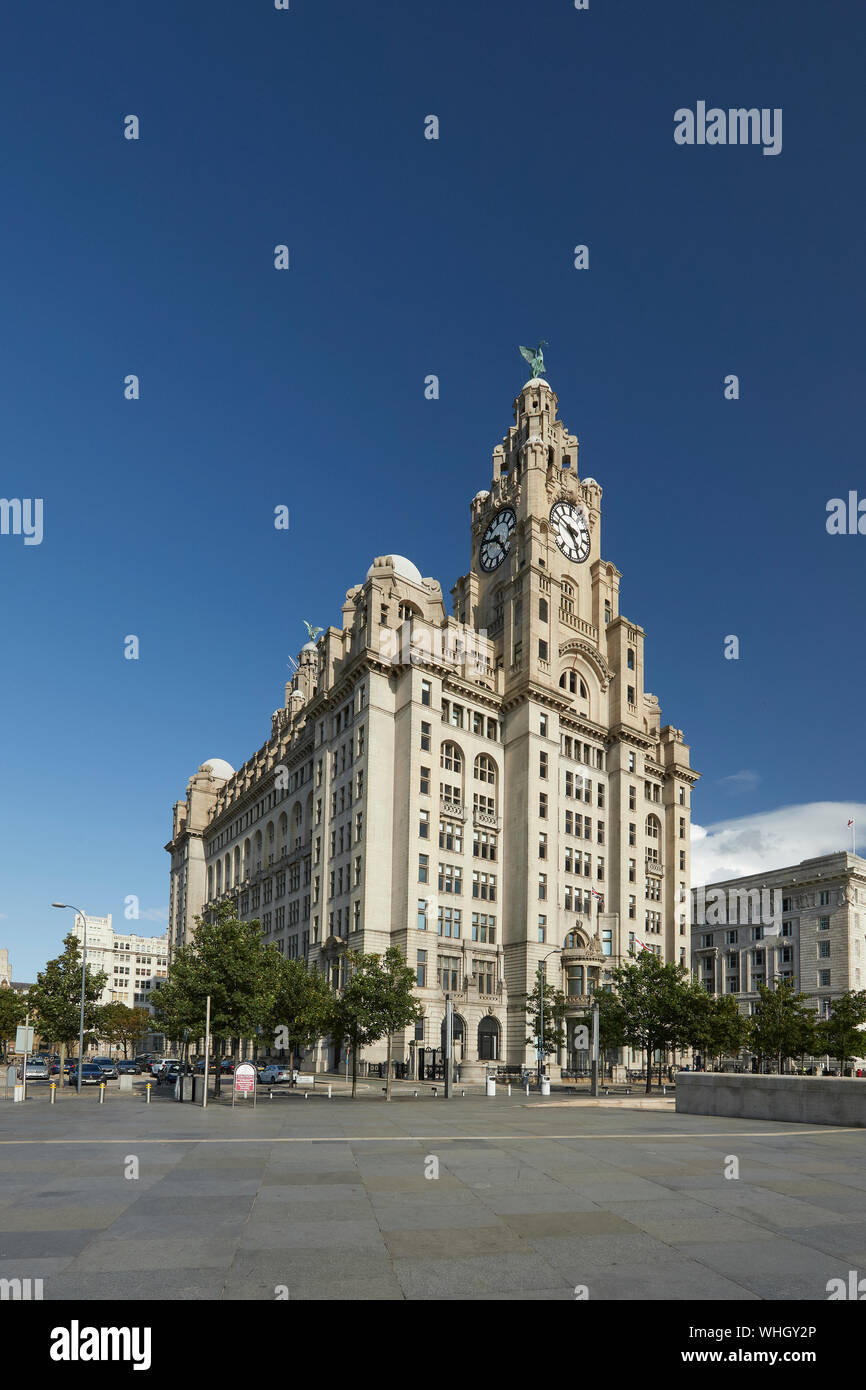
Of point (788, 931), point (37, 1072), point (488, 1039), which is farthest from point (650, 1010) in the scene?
point (788, 931)

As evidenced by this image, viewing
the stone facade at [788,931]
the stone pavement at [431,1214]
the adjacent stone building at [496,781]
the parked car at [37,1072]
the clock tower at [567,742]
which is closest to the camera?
the stone pavement at [431,1214]

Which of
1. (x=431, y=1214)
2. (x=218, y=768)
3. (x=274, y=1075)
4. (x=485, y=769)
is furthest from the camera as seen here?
(x=218, y=768)

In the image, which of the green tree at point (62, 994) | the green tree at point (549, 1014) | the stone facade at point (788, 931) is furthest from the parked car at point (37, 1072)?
the stone facade at point (788, 931)

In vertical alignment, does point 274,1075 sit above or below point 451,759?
below

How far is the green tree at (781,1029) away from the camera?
6291 cm

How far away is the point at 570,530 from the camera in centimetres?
9306

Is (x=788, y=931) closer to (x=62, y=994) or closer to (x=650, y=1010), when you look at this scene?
(x=650, y=1010)

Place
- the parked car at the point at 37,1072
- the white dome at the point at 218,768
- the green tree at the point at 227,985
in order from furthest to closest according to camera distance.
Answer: the white dome at the point at 218,768 < the parked car at the point at 37,1072 < the green tree at the point at 227,985

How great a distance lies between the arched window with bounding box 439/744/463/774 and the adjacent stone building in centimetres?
18

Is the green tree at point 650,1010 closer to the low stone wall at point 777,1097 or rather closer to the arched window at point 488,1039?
the arched window at point 488,1039

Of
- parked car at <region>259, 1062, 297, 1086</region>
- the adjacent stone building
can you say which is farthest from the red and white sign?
the adjacent stone building

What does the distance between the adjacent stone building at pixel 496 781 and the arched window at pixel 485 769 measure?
0.77ft

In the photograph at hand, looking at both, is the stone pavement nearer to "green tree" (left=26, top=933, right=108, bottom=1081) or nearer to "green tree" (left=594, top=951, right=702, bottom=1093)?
"green tree" (left=594, top=951, right=702, bottom=1093)

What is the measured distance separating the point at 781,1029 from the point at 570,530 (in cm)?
4673
